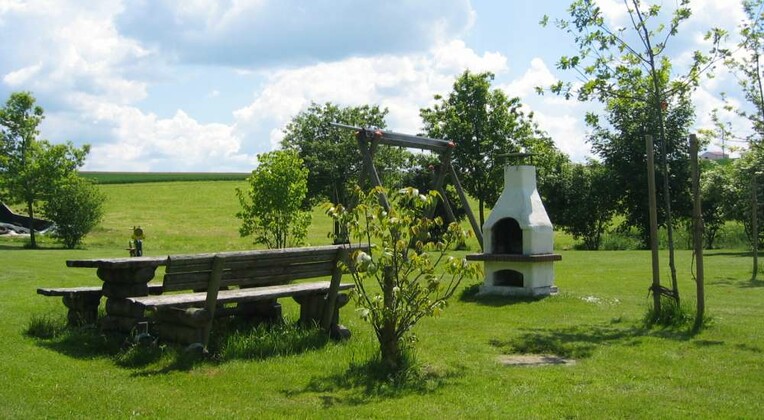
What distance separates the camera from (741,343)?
10.4 m

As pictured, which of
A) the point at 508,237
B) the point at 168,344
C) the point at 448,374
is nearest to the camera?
the point at 448,374

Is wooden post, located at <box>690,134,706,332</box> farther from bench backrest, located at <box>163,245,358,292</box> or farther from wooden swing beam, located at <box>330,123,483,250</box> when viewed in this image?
bench backrest, located at <box>163,245,358,292</box>

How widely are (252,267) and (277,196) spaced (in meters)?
20.1

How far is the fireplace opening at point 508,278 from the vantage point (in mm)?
16516

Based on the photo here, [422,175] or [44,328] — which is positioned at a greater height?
[422,175]

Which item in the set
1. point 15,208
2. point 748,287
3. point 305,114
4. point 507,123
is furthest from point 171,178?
point 748,287

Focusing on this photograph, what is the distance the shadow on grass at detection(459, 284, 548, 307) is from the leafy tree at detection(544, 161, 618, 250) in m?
28.2

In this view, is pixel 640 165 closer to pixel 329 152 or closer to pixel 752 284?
pixel 329 152

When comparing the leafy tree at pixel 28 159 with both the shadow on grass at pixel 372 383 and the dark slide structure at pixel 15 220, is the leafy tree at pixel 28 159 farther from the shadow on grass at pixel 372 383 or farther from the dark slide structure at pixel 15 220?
the shadow on grass at pixel 372 383

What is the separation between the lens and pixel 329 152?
43.5 metres

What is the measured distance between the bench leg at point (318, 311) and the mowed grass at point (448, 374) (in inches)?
12.8

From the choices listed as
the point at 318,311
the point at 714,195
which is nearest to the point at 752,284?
the point at 318,311

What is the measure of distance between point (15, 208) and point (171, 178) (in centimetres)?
3408

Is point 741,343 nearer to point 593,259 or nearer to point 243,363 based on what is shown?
point 243,363
